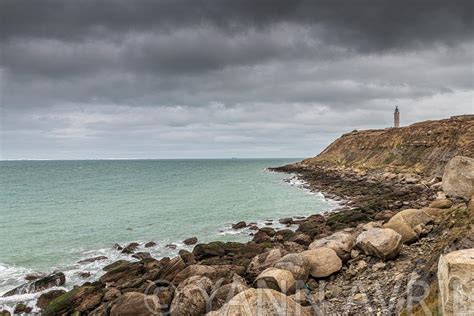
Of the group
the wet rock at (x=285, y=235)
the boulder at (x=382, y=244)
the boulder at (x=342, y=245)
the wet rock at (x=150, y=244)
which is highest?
the boulder at (x=382, y=244)

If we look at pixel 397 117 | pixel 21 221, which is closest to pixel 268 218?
pixel 21 221

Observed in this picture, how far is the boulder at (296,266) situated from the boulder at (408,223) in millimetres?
3640

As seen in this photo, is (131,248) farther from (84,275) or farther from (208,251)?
(208,251)

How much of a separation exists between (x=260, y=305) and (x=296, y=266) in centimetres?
363

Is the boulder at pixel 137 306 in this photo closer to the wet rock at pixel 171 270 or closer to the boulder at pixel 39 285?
the wet rock at pixel 171 270

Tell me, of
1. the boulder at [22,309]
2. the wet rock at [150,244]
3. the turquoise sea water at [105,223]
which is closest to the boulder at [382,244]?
the turquoise sea water at [105,223]

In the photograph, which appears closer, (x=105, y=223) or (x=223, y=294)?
(x=223, y=294)

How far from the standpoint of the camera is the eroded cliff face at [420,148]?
138 feet

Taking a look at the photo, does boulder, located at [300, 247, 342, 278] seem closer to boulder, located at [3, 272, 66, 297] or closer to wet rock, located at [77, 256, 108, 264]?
boulder, located at [3, 272, 66, 297]

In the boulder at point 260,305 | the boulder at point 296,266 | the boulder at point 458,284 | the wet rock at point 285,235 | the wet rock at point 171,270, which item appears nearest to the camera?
the boulder at point 458,284

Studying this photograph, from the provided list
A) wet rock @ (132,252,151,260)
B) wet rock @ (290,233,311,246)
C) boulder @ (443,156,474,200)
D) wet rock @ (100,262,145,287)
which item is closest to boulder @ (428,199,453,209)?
boulder @ (443,156,474,200)

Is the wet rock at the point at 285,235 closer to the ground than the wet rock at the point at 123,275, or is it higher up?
higher up

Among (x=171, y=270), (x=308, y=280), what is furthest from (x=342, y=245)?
(x=171, y=270)

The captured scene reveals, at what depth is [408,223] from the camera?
1223 cm
